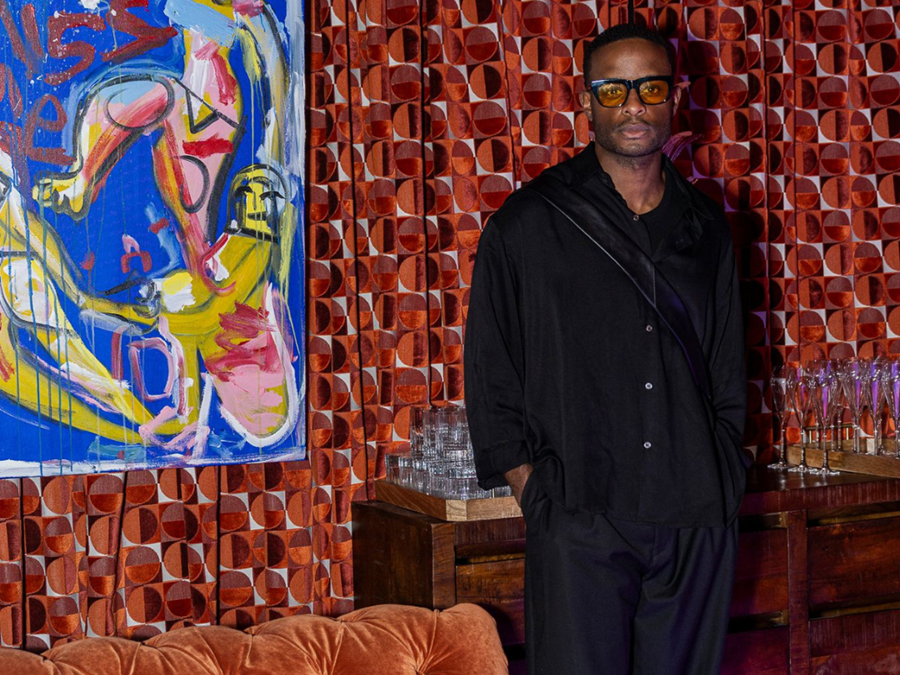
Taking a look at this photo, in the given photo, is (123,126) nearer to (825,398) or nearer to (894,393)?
(825,398)

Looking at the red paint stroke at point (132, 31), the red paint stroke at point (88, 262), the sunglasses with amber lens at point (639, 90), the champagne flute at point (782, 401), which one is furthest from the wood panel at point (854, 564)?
the red paint stroke at point (132, 31)

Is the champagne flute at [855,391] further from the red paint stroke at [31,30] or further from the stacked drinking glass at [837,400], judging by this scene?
the red paint stroke at [31,30]

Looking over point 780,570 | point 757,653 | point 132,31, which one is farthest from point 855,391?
point 132,31

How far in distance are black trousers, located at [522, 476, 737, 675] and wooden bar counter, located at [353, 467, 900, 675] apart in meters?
0.69

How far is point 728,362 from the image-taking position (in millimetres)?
2057

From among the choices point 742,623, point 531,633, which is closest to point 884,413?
point 742,623

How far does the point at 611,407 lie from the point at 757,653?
1259 mm

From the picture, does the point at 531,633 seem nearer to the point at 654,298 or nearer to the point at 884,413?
the point at 654,298

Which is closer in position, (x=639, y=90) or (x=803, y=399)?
(x=639, y=90)

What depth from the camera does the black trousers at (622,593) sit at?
1.86 m

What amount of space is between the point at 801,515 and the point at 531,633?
118 centimetres

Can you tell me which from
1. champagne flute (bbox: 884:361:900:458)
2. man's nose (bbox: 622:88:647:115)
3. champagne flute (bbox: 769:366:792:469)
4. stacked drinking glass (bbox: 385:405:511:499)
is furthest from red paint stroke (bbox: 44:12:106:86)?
champagne flute (bbox: 884:361:900:458)

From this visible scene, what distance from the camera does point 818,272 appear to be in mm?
3463

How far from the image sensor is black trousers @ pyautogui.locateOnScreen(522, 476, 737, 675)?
1.86 meters
